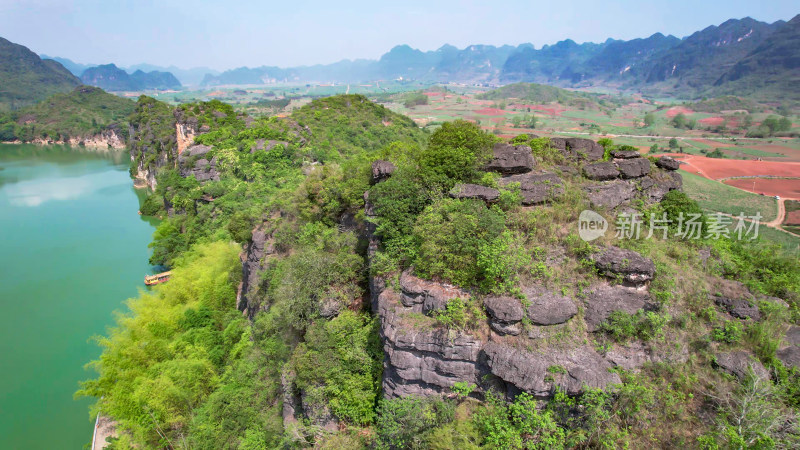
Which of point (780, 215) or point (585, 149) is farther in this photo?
point (780, 215)

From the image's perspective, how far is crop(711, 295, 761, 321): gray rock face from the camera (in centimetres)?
853

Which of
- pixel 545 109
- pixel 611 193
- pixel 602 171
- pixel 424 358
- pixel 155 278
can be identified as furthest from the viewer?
pixel 545 109

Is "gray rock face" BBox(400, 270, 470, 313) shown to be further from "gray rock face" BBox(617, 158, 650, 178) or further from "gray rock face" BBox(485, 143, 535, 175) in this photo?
"gray rock face" BBox(617, 158, 650, 178)

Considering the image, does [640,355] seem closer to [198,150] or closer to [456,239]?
[456,239]

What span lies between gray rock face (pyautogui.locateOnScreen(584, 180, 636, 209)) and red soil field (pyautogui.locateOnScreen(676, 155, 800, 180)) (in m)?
24.0

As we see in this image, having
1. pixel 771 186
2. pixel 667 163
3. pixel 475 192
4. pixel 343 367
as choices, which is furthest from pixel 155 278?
pixel 771 186

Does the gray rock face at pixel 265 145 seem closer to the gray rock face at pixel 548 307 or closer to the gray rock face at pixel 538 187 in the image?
the gray rock face at pixel 538 187

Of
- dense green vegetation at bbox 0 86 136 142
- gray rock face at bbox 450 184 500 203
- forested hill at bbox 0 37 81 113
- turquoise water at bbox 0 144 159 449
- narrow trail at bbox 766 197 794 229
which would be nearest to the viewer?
gray rock face at bbox 450 184 500 203

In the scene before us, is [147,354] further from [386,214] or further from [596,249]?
[596,249]

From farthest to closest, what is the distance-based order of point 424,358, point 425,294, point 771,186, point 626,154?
1. point 771,186
2. point 626,154
3. point 425,294
4. point 424,358

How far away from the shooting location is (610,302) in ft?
28.0

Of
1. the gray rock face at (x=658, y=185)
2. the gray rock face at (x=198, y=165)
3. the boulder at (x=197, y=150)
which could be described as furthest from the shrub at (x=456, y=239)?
the boulder at (x=197, y=150)

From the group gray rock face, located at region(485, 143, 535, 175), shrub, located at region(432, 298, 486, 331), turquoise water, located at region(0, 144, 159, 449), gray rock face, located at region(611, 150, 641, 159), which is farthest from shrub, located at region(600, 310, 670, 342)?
turquoise water, located at region(0, 144, 159, 449)

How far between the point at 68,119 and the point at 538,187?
119 metres
